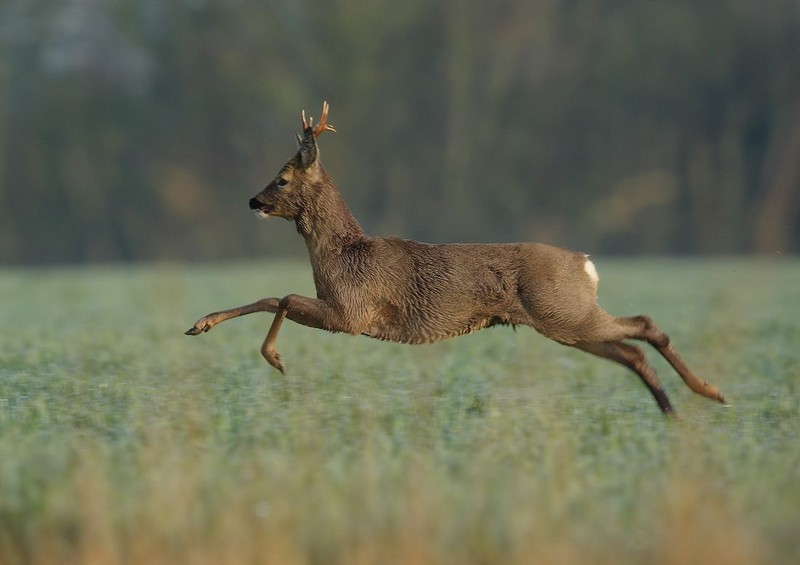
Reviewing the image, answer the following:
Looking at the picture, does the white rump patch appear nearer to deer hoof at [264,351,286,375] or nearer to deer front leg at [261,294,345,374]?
deer front leg at [261,294,345,374]

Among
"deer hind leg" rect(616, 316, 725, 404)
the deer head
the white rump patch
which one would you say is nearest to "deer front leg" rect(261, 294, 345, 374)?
the deer head

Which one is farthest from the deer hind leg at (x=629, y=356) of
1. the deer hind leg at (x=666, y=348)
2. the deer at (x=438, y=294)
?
the deer hind leg at (x=666, y=348)

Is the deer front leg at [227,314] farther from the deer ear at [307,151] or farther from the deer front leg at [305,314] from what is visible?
the deer ear at [307,151]

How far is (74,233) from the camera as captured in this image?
43.3m

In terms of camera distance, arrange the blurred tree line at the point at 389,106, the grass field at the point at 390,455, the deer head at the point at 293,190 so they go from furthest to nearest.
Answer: the blurred tree line at the point at 389,106 → the deer head at the point at 293,190 → the grass field at the point at 390,455

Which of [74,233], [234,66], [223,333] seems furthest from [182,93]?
[223,333]

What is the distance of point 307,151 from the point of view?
8852mm

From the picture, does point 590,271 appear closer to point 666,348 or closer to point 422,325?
point 666,348

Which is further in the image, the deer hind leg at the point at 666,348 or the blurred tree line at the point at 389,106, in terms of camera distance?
the blurred tree line at the point at 389,106

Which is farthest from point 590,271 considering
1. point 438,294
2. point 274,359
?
point 274,359

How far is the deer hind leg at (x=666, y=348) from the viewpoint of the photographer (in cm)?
862

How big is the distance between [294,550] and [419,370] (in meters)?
5.90

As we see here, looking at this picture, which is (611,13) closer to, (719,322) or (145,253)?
(145,253)

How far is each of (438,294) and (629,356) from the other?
1.33 metres
